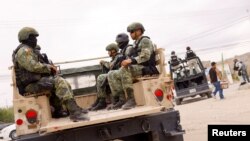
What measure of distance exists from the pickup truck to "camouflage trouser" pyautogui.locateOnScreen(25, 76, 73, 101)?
101 millimetres

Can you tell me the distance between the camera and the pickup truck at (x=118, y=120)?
5215 millimetres

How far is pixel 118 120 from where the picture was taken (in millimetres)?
5430

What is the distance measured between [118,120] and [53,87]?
1.09 meters

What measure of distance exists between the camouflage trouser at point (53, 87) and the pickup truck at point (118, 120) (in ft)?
0.33

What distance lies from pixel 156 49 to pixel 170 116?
1.24 metres

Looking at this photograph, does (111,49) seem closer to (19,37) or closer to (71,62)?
(71,62)

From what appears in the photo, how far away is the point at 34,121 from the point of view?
5434mm

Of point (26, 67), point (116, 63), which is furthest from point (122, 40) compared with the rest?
point (26, 67)

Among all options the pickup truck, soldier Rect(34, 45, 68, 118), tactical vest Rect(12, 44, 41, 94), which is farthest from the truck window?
tactical vest Rect(12, 44, 41, 94)

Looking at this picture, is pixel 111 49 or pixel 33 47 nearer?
pixel 33 47

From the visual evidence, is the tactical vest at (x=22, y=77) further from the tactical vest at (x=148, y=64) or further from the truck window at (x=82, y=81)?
the truck window at (x=82, y=81)

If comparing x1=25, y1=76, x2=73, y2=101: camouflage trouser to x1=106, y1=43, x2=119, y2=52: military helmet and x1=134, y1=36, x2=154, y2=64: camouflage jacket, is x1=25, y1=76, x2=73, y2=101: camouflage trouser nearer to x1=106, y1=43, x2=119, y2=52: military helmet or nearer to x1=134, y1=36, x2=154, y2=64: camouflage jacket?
x1=134, y1=36, x2=154, y2=64: camouflage jacket

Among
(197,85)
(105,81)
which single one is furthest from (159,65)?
Result: (197,85)

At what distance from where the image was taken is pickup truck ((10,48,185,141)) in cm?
521
